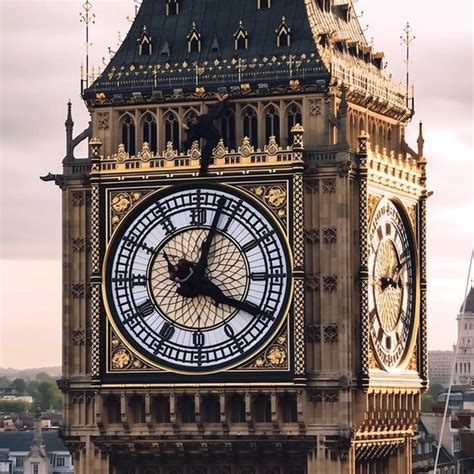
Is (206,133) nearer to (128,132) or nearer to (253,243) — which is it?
(128,132)

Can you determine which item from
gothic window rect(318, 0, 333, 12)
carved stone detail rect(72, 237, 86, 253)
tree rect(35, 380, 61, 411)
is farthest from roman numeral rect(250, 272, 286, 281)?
tree rect(35, 380, 61, 411)

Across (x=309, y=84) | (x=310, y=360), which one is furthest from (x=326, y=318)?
(x=309, y=84)

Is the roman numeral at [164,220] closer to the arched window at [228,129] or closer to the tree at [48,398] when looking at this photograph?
the arched window at [228,129]

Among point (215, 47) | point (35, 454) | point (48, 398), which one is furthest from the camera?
point (48, 398)

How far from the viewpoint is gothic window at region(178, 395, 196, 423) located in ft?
162

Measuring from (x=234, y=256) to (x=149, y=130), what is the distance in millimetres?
2656

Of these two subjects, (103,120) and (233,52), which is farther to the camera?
(103,120)

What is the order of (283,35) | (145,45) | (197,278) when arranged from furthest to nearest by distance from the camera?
(145,45) < (283,35) < (197,278)

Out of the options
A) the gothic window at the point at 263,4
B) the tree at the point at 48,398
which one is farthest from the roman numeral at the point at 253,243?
the tree at the point at 48,398

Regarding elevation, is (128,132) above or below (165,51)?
below

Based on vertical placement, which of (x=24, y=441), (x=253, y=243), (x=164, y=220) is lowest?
(x=24, y=441)

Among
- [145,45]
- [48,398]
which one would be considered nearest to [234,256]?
[145,45]

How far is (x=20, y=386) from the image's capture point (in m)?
158

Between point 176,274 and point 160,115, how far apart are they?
270cm
